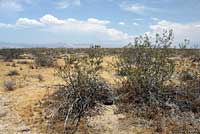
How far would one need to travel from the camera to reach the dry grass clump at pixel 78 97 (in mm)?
9117

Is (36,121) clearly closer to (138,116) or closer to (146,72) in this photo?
(138,116)

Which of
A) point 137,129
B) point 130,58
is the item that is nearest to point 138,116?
point 137,129

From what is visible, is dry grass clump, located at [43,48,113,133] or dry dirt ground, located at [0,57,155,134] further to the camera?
dry grass clump, located at [43,48,113,133]

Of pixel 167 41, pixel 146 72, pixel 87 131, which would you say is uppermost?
pixel 167 41

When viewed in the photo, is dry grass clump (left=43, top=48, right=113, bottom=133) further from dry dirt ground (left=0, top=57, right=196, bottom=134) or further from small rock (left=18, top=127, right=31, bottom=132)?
small rock (left=18, top=127, right=31, bottom=132)

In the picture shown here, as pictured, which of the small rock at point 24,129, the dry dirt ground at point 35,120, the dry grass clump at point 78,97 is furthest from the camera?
the dry grass clump at point 78,97

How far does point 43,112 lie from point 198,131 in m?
4.16

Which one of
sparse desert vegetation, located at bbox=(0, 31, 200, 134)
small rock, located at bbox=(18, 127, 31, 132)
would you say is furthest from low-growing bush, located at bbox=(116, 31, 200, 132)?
small rock, located at bbox=(18, 127, 31, 132)

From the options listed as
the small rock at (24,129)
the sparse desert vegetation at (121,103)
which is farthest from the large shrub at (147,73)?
the small rock at (24,129)

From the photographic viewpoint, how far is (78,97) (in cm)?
971

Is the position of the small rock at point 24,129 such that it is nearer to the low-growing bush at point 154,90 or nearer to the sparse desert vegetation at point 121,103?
the sparse desert vegetation at point 121,103

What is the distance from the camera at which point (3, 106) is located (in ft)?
35.4

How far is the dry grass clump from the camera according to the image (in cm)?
912

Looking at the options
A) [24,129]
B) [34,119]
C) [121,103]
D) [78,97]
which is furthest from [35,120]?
[121,103]
